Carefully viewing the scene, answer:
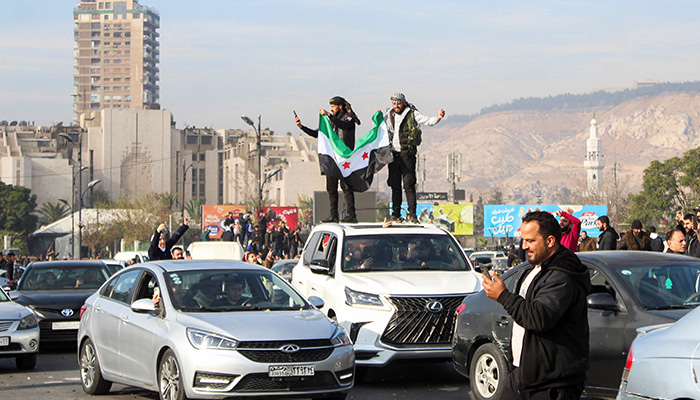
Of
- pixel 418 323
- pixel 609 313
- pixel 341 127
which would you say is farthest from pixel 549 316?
pixel 341 127

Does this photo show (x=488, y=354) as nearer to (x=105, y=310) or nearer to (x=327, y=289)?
(x=327, y=289)

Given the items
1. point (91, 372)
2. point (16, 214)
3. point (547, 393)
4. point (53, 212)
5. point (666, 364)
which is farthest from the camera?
point (53, 212)

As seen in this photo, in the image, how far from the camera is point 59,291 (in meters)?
17.0

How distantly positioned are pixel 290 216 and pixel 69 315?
6664 centimetres

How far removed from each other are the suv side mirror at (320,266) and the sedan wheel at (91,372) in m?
2.93

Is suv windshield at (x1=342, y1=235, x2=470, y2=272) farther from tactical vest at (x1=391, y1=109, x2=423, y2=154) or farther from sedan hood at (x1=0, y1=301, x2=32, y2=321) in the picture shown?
sedan hood at (x1=0, y1=301, x2=32, y2=321)

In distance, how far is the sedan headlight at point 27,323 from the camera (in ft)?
44.3

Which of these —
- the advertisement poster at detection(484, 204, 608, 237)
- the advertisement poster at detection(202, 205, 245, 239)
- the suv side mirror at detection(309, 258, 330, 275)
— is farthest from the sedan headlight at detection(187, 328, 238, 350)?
the advertisement poster at detection(202, 205, 245, 239)

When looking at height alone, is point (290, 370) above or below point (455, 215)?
above

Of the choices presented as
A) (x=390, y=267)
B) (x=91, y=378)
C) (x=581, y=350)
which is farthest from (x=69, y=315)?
(x=581, y=350)

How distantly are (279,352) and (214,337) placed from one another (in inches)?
24.0

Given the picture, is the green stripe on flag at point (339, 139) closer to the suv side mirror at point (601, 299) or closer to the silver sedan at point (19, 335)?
the silver sedan at point (19, 335)

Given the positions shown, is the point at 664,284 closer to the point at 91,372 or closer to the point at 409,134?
the point at 91,372

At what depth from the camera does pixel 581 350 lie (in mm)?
5238
